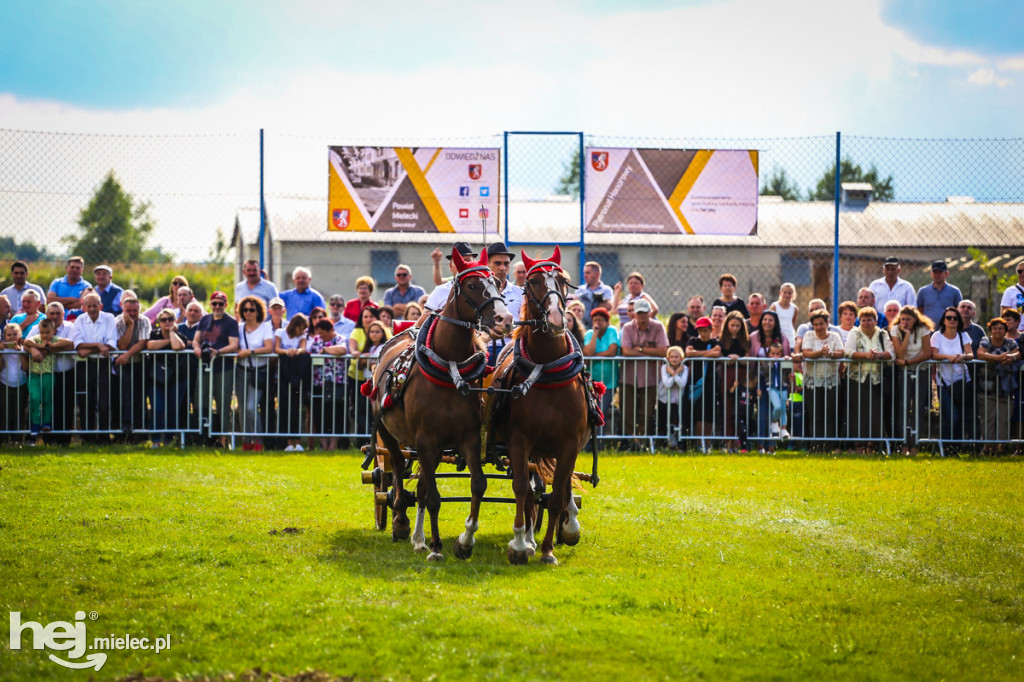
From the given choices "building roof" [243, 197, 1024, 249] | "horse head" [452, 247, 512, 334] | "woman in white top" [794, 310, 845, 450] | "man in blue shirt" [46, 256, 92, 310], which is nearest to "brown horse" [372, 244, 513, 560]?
"horse head" [452, 247, 512, 334]

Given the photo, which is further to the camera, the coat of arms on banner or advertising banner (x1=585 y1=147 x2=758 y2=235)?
the coat of arms on banner

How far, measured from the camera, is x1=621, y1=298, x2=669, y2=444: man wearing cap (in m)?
15.5

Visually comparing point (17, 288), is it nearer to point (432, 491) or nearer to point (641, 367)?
point (641, 367)

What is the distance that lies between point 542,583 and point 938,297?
11.6 metres

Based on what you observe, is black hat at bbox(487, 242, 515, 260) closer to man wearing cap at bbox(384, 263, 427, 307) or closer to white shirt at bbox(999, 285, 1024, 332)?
man wearing cap at bbox(384, 263, 427, 307)

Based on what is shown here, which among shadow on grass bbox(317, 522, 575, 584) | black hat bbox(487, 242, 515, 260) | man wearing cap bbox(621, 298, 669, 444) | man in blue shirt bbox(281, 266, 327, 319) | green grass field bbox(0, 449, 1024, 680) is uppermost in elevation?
black hat bbox(487, 242, 515, 260)

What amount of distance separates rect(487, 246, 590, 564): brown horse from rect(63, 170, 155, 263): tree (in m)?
13.8

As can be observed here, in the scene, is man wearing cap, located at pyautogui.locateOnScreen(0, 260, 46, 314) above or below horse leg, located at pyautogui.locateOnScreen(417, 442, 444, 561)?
above

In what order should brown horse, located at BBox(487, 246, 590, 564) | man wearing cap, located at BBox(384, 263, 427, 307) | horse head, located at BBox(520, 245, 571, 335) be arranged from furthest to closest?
man wearing cap, located at BBox(384, 263, 427, 307) → brown horse, located at BBox(487, 246, 590, 564) → horse head, located at BBox(520, 245, 571, 335)

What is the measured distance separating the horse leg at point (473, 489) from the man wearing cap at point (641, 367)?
7212 mm

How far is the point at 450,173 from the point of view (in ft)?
58.9

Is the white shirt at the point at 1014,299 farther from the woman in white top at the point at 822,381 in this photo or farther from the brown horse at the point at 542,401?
the brown horse at the point at 542,401

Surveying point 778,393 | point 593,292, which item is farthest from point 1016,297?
point 593,292

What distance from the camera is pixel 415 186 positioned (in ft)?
59.0
